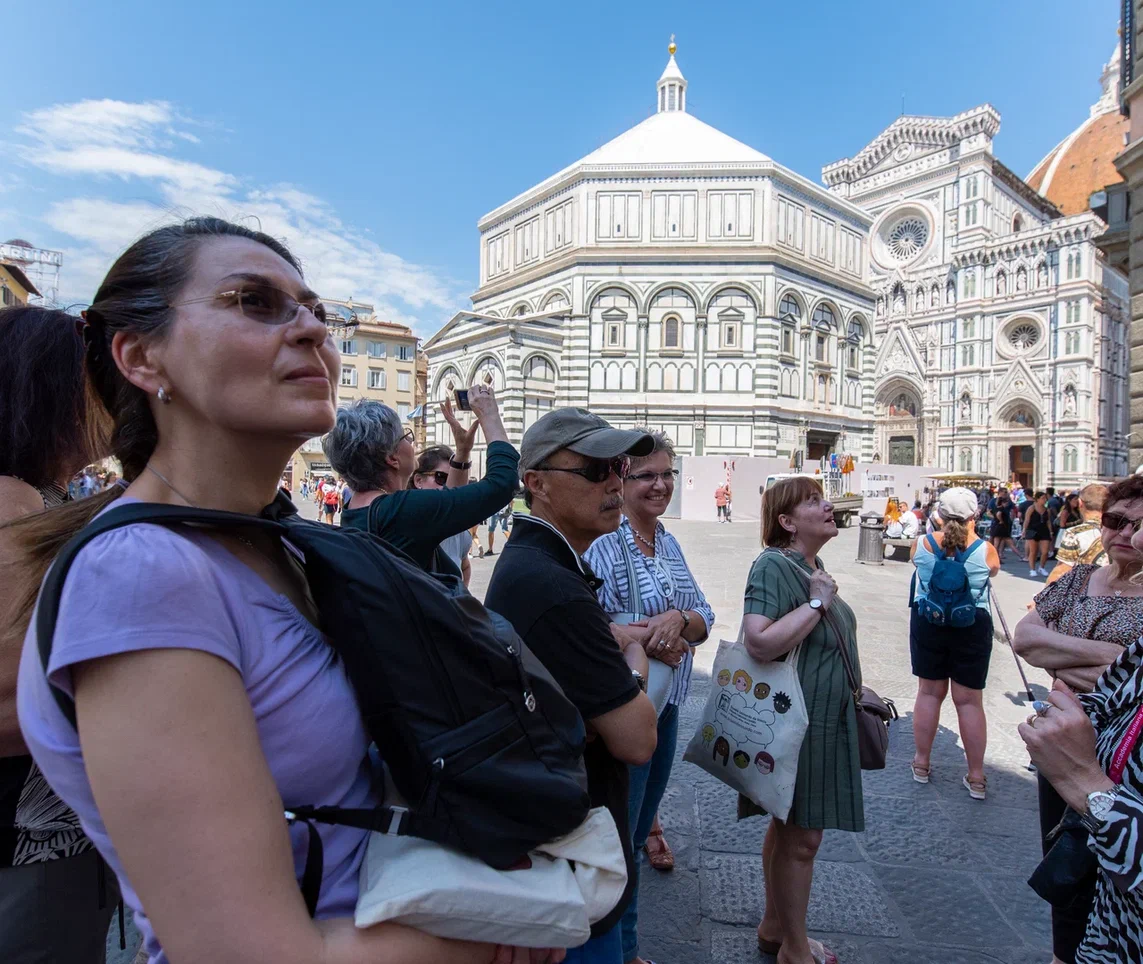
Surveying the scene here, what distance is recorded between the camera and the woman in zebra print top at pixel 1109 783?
1.34 meters

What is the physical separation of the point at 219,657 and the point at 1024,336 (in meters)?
53.7

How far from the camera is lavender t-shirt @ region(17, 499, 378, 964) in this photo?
0.75 meters

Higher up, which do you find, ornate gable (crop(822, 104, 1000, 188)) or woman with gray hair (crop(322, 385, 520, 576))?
ornate gable (crop(822, 104, 1000, 188))

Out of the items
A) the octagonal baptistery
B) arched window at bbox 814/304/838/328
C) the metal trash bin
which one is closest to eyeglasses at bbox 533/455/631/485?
the metal trash bin

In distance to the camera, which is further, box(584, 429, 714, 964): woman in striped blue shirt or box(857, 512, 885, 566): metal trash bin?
box(857, 512, 885, 566): metal trash bin

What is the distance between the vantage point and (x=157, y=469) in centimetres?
100

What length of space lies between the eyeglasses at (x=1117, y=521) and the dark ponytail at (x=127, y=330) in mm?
2991

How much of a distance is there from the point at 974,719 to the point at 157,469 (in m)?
4.47

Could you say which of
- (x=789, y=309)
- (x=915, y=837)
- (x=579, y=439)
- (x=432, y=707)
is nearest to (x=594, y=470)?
(x=579, y=439)

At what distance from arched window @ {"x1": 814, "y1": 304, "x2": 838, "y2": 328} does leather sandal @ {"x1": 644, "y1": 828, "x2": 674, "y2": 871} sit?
31.8 metres

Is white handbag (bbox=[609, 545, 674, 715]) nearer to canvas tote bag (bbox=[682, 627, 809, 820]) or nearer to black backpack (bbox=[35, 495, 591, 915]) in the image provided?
canvas tote bag (bbox=[682, 627, 809, 820])

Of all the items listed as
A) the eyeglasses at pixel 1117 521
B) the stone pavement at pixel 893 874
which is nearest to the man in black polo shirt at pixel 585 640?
the stone pavement at pixel 893 874

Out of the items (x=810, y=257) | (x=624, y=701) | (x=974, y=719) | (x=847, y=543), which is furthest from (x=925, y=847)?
(x=810, y=257)

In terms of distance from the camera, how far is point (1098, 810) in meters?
1.39
